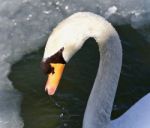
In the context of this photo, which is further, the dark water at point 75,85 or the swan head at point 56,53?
the dark water at point 75,85

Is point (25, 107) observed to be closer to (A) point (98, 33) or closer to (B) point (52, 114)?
(B) point (52, 114)

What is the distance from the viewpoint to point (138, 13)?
12.1 ft

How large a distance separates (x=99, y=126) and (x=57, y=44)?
58 cm

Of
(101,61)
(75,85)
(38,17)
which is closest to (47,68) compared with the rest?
(101,61)

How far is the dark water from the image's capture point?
2.93 meters

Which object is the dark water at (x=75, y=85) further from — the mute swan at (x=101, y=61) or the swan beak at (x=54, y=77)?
the swan beak at (x=54, y=77)

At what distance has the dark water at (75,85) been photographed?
9.61 feet

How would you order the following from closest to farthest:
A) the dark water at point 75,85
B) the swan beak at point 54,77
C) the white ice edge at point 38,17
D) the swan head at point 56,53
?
the swan head at point 56,53, the swan beak at point 54,77, the dark water at point 75,85, the white ice edge at point 38,17

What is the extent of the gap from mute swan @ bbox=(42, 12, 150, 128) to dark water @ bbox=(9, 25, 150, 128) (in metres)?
0.51

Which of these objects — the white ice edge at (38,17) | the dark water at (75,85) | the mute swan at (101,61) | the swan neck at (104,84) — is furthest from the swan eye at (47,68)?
the white ice edge at (38,17)

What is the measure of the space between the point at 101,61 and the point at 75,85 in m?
0.78

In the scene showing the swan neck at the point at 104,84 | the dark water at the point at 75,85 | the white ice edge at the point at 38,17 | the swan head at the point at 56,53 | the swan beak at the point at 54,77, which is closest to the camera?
the swan head at the point at 56,53

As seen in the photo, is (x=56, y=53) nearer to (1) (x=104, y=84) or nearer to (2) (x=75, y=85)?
(1) (x=104, y=84)

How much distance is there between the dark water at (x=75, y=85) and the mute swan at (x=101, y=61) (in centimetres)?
51
